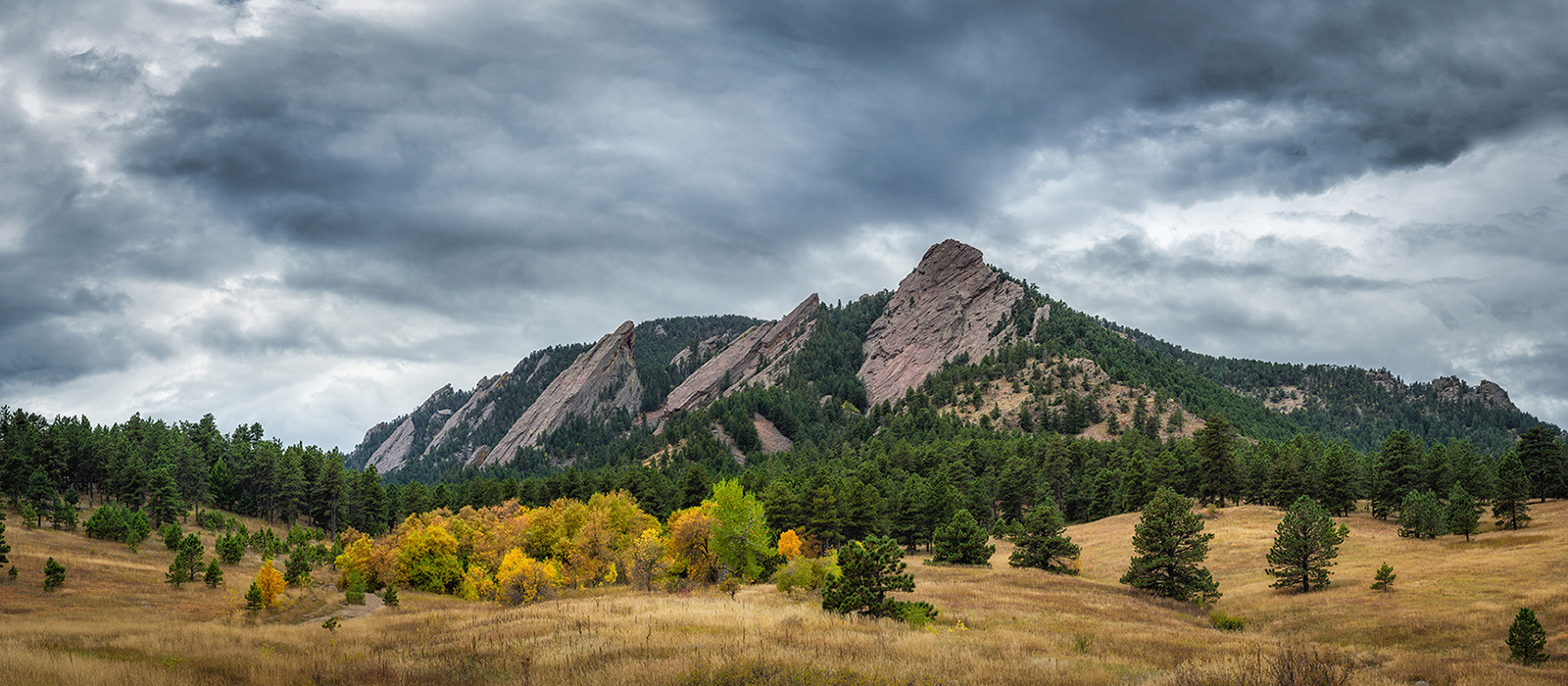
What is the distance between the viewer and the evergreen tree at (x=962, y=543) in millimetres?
62406

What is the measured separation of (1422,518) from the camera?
205 feet

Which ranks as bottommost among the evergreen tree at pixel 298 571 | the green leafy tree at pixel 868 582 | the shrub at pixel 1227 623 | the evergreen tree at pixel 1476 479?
the evergreen tree at pixel 298 571

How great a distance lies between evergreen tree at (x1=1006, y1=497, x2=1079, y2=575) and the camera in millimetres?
59969

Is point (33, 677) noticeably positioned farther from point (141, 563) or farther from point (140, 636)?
point (141, 563)

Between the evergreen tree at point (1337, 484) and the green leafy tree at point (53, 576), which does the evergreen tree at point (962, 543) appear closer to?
the evergreen tree at point (1337, 484)

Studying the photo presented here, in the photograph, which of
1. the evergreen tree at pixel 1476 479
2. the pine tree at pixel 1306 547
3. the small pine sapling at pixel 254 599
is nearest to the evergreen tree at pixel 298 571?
the small pine sapling at pixel 254 599

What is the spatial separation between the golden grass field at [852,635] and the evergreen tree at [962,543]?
4134mm

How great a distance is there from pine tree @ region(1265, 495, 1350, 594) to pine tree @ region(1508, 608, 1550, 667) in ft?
72.0

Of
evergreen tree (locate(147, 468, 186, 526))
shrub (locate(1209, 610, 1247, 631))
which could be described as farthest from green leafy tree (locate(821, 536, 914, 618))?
evergreen tree (locate(147, 468, 186, 526))

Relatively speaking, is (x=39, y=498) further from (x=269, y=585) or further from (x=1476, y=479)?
(x=1476, y=479)

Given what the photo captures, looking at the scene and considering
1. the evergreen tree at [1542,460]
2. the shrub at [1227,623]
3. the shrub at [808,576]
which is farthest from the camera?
the evergreen tree at [1542,460]

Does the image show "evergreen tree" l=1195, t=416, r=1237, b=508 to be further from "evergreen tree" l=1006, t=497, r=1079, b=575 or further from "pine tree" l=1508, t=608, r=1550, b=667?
"pine tree" l=1508, t=608, r=1550, b=667

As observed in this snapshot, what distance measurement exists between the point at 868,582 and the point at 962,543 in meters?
38.7

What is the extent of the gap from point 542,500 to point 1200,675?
106 meters
